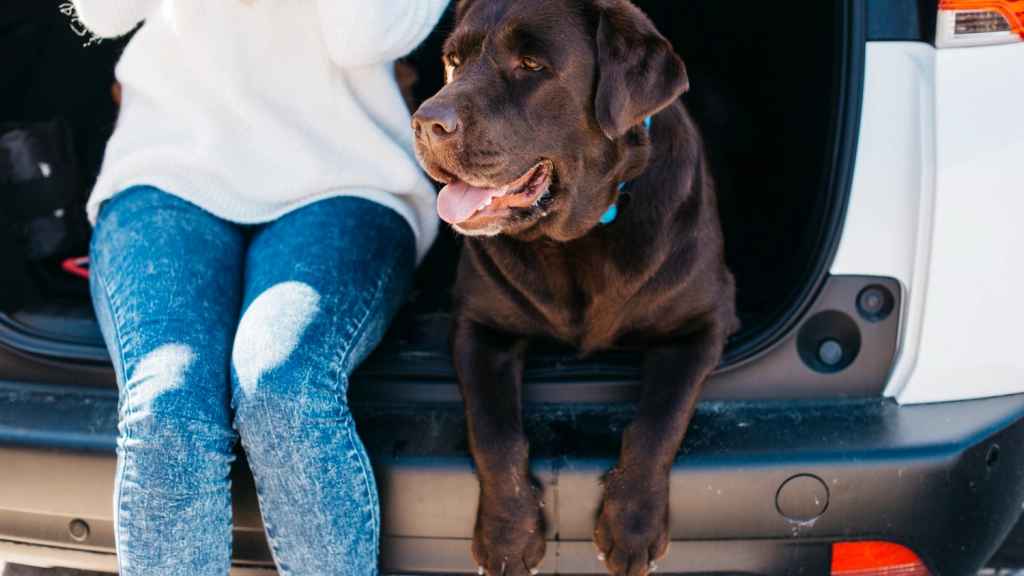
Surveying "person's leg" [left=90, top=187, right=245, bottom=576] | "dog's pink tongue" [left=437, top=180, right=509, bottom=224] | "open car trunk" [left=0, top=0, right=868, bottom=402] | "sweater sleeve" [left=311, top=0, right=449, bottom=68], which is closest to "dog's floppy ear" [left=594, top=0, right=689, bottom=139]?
→ "dog's pink tongue" [left=437, top=180, right=509, bottom=224]

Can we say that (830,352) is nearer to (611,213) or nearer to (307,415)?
(611,213)

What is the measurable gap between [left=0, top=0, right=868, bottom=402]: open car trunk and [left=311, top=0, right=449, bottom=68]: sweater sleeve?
659 millimetres

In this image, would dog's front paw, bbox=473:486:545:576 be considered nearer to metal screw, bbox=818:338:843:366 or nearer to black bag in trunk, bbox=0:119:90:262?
metal screw, bbox=818:338:843:366

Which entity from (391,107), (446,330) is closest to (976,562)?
(446,330)

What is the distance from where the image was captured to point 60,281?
94.5 inches

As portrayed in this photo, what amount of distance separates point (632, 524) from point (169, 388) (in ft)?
3.01

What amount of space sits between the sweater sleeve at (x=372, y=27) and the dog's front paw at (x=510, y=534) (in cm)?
104

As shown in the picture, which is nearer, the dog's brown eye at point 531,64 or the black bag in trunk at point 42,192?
the dog's brown eye at point 531,64

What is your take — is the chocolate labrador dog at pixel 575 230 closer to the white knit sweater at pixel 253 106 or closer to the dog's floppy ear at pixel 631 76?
Result: the dog's floppy ear at pixel 631 76

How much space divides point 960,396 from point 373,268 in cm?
127

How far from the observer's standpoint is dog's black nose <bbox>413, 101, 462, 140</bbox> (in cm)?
158

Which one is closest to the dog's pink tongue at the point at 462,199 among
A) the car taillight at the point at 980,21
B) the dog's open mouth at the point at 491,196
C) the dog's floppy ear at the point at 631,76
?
the dog's open mouth at the point at 491,196

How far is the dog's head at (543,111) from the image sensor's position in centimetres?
164

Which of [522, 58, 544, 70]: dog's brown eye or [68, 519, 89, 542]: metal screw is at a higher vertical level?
[522, 58, 544, 70]: dog's brown eye
